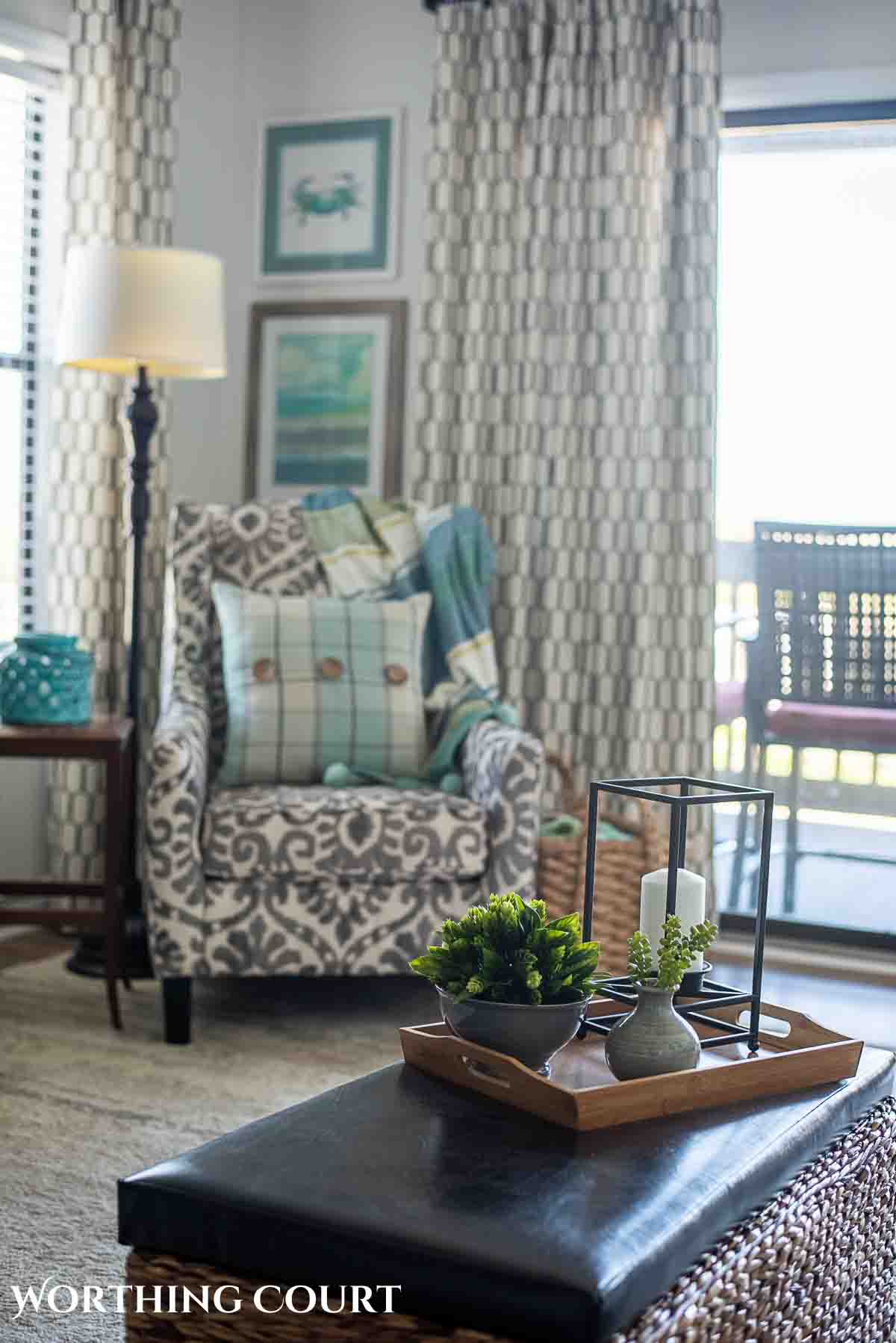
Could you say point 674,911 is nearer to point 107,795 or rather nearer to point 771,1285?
point 771,1285

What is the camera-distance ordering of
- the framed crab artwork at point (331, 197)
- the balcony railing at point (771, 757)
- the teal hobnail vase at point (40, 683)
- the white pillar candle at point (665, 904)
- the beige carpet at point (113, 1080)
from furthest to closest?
1. the framed crab artwork at point (331, 197)
2. the balcony railing at point (771, 757)
3. the teal hobnail vase at point (40, 683)
4. the beige carpet at point (113, 1080)
5. the white pillar candle at point (665, 904)

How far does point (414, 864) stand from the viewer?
2.94 m

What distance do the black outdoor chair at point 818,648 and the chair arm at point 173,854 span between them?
175 centimetres

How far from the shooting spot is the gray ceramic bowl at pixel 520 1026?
1.51 metres

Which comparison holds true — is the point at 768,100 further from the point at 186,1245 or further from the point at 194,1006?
the point at 186,1245

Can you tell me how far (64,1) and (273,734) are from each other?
6.92ft

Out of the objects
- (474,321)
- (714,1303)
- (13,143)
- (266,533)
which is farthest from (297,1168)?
(13,143)

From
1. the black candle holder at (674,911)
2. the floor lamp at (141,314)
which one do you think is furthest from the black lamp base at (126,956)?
the black candle holder at (674,911)

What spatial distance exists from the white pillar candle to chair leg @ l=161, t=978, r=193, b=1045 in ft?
4.85

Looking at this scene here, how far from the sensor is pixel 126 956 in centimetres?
339

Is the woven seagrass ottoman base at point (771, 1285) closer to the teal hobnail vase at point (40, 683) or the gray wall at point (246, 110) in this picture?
the teal hobnail vase at point (40, 683)

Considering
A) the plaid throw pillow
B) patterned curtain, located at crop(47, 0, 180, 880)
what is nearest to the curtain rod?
patterned curtain, located at crop(47, 0, 180, 880)

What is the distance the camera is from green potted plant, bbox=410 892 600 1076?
1517 millimetres

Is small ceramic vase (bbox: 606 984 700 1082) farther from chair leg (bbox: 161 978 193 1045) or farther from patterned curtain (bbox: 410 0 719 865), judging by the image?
patterned curtain (bbox: 410 0 719 865)
